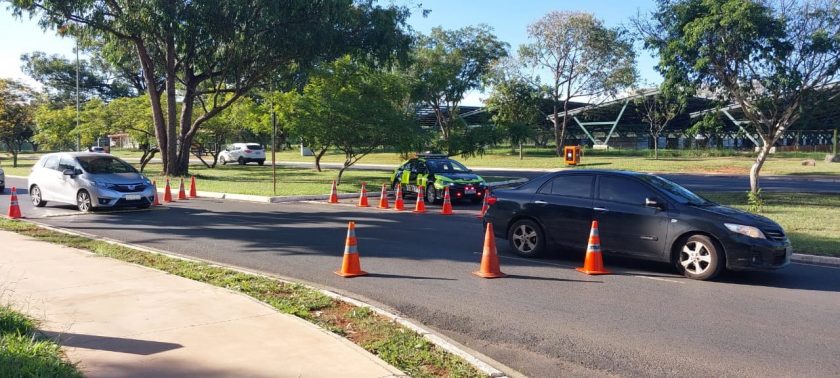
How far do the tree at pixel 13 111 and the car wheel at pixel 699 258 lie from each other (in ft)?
137

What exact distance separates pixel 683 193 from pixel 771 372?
457 cm

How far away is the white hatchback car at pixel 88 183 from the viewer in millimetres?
15750

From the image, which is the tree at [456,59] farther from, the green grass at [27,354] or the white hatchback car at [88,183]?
the green grass at [27,354]

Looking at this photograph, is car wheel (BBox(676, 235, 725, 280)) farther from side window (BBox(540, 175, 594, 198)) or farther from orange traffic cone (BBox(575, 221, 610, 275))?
side window (BBox(540, 175, 594, 198))

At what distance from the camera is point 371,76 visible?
28094mm

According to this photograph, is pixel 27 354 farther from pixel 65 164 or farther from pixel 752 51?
pixel 752 51

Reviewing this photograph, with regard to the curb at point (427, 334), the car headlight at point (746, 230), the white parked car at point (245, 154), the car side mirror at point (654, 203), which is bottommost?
the curb at point (427, 334)

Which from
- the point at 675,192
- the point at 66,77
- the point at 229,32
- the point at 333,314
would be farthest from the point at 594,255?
the point at 66,77

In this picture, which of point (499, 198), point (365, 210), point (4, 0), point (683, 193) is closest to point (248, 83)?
point (4, 0)

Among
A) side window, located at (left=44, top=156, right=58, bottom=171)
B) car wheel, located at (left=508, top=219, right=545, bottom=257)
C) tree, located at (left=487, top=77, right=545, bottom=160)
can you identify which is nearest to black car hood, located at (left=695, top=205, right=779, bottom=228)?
car wheel, located at (left=508, top=219, right=545, bottom=257)

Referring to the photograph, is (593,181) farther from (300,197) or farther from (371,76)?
(371,76)

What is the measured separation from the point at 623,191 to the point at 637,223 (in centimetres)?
58

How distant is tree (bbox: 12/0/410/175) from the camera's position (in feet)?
78.0

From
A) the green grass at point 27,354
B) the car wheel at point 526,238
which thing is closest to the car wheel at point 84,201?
the car wheel at point 526,238
